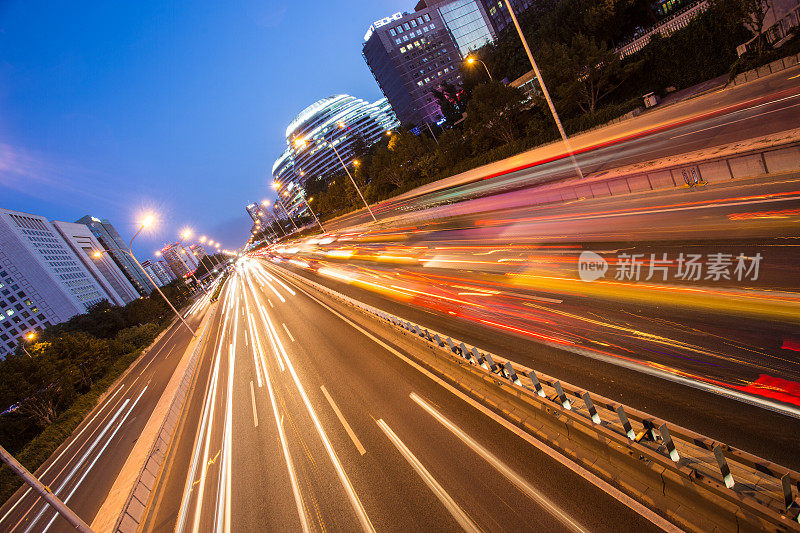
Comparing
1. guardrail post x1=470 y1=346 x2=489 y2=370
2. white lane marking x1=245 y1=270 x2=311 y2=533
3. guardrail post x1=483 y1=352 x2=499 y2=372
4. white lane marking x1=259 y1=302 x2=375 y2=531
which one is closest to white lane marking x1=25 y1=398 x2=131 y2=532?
white lane marking x1=245 y1=270 x2=311 y2=533

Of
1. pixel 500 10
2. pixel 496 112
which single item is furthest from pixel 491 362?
pixel 500 10

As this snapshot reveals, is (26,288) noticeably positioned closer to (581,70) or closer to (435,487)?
(435,487)

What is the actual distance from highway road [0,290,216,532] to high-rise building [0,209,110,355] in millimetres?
92958

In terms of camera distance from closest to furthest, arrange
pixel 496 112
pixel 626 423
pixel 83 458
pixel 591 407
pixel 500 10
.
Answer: pixel 626 423
pixel 591 407
pixel 83 458
pixel 496 112
pixel 500 10

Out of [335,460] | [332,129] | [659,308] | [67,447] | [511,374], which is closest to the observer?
[511,374]

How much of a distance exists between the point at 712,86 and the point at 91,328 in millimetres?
80327

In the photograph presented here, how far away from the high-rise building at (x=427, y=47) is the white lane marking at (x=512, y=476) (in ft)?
409

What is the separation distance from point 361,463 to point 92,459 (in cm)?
1880

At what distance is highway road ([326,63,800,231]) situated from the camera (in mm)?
14734

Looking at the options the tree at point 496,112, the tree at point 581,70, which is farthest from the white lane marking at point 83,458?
the tree at point 581,70

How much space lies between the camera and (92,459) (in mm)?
17000

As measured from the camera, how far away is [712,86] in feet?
79.4

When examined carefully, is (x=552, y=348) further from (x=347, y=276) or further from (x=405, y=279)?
(x=347, y=276)

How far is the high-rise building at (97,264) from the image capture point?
4385 inches
